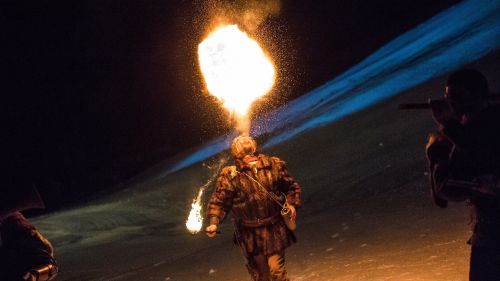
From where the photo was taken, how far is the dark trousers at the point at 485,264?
111 inches

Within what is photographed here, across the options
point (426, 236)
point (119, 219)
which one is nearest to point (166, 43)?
point (119, 219)

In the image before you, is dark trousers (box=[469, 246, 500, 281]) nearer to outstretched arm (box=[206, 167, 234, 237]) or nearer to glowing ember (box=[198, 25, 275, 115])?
outstretched arm (box=[206, 167, 234, 237])

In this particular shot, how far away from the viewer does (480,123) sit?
285 centimetres

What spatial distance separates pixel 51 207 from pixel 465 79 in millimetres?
22432

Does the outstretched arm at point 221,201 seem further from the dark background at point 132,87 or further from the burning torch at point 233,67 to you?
the dark background at point 132,87

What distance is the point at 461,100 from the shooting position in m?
2.89

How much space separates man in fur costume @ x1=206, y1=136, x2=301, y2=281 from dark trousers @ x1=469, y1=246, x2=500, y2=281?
2340mm

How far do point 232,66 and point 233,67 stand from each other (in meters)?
0.02

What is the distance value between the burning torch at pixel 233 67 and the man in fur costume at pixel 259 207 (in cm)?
159

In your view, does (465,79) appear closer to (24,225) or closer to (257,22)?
(24,225)

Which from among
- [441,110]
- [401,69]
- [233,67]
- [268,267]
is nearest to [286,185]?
[268,267]

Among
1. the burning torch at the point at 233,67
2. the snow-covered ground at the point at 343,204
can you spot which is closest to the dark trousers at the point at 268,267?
the snow-covered ground at the point at 343,204

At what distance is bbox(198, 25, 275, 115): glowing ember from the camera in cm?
701

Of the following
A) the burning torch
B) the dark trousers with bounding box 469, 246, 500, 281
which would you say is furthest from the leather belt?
the dark trousers with bounding box 469, 246, 500, 281
